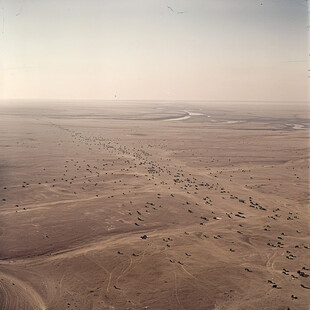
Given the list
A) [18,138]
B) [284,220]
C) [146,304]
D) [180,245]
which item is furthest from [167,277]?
[18,138]

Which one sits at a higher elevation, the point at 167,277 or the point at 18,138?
the point at 18,138

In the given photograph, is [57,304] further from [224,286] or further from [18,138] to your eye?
[18,138]

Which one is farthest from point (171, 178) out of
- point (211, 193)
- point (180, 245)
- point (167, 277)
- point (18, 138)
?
point (18, 138)

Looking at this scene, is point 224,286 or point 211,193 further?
point 211,193

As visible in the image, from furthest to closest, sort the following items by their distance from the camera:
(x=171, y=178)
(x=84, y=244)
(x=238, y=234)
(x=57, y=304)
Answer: (x=171, y=178) < (x=238, y=234) < (x=84, y=244) < (x=57, y=304)

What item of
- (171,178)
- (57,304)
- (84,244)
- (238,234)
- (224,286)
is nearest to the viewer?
(57,304)

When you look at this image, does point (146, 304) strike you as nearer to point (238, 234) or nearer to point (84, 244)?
point (84, 244)
